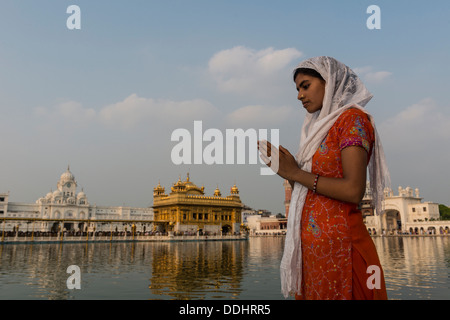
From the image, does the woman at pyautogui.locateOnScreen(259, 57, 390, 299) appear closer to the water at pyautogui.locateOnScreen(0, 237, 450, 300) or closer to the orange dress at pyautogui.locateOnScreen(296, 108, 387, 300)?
the orange dress at pyautogui.locateOnScreen(296, 108, 387, 300)

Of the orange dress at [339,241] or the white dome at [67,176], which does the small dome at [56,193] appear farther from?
the orange dress at [339,241]

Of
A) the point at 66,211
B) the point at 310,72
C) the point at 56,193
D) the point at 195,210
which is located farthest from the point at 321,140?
the point at 56,193

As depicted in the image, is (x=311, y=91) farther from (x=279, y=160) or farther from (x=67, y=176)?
(x=67, y=176)

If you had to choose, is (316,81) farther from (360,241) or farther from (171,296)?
(171,296)

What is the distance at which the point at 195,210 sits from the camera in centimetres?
5128

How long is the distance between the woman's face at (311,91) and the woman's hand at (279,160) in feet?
1.09

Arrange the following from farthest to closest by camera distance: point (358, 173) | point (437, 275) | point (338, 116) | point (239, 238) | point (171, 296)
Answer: point (239, 238), point (437, 275), point (171, 296), point (338, 116), point (358, 173)

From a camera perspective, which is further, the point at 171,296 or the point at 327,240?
the point at 171,296

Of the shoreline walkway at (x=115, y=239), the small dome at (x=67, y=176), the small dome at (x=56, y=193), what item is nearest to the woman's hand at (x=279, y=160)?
the shoreline walkway at (x=115, y=239)

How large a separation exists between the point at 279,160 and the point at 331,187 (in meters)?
0.29

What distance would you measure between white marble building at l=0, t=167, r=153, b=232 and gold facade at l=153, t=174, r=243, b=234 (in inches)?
637
